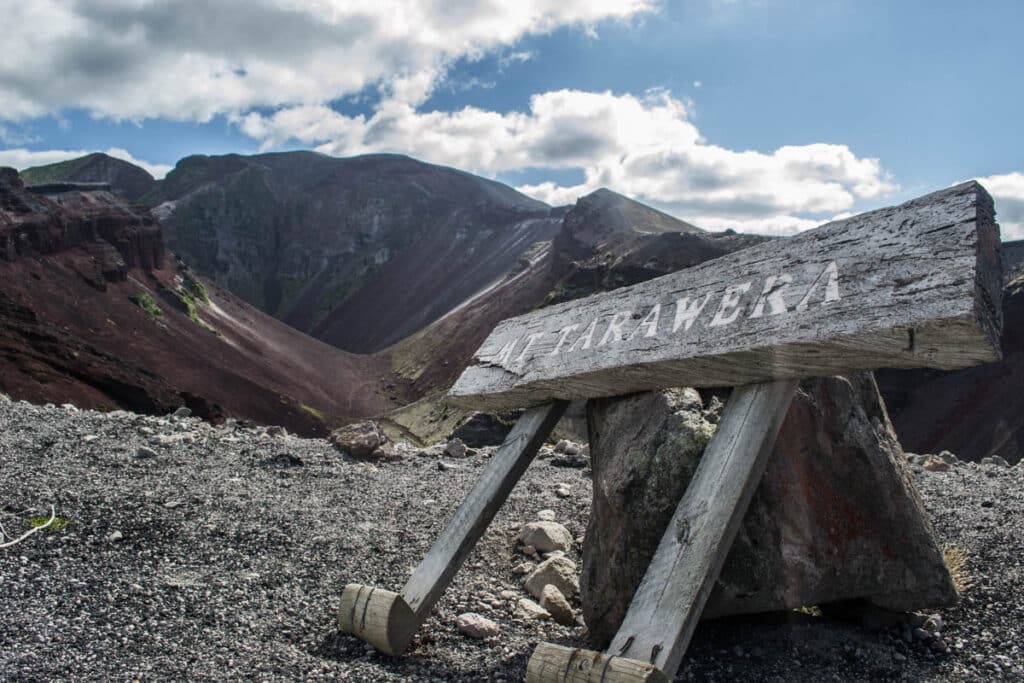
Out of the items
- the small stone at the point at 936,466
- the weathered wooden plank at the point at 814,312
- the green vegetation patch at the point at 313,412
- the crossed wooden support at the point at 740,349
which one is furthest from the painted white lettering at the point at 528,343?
the green vegetation patch at the point at 313,412

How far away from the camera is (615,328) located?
423cm

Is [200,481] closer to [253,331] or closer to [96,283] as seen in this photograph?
[96,283]

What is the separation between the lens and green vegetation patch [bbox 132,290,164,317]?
32281 mm

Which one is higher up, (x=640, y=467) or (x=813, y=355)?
(x=813, y=355)

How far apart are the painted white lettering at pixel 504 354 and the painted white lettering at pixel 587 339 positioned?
0.68 m

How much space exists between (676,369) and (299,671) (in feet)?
7.63

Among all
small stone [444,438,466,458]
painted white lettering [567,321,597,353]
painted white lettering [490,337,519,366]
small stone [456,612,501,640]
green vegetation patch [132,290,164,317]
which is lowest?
green vegetation patch [132,290,164,317]

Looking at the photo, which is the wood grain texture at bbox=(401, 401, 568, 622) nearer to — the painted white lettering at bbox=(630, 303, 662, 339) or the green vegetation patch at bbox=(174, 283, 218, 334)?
the painted white lettering at bbox=(630, 303, 662, 339)

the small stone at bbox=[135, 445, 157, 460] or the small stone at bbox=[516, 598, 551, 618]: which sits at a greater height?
the small stone at bbox=[516, 598, 551, 618]

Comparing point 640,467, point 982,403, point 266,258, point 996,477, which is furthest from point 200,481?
point 266,258

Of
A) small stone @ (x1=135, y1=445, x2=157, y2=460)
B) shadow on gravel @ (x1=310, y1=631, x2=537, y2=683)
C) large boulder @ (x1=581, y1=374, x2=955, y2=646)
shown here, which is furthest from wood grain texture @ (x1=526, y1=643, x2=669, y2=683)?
small stone @ (x1=135, y1=445, x2=157, y2=460)

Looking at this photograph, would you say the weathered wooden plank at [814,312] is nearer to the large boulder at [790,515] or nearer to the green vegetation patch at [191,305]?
the large boulder at [790,515]

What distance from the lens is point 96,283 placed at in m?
30.1

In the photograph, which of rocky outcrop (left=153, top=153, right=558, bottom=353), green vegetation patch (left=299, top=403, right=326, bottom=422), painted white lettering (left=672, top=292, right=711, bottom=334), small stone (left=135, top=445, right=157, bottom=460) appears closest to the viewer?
painted white lettering (left=672, top=292, right=711, bottom=334)
